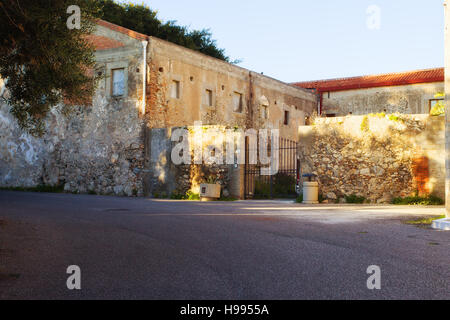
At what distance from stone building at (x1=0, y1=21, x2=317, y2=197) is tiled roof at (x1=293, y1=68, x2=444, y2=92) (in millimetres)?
10698

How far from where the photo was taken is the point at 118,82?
22844 mm

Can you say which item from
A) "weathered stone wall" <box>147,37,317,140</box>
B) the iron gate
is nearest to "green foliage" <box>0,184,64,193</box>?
"weathered stone wall" <box>147,37,317,140</box>

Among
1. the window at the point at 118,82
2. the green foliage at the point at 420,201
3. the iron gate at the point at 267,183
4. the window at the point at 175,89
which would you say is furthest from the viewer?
Result: the window at the point at 175,89

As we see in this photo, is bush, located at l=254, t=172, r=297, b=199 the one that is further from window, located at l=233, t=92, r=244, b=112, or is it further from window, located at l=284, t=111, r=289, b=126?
window, located at l=284, t=111, r=289, b=126

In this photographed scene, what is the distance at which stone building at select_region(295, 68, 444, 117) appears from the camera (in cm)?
3156

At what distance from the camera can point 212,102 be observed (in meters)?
25.9

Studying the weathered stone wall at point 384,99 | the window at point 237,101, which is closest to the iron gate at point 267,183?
the window at point 237,101

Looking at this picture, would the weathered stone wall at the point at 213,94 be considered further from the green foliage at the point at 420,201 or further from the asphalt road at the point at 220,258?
the asphalt road at the point at 220,258

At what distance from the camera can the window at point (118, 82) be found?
74.2ft

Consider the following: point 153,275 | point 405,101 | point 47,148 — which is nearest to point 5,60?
point 153,275

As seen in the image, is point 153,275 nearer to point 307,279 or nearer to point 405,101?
point 307,279

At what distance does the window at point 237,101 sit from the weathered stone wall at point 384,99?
30.0 feet
